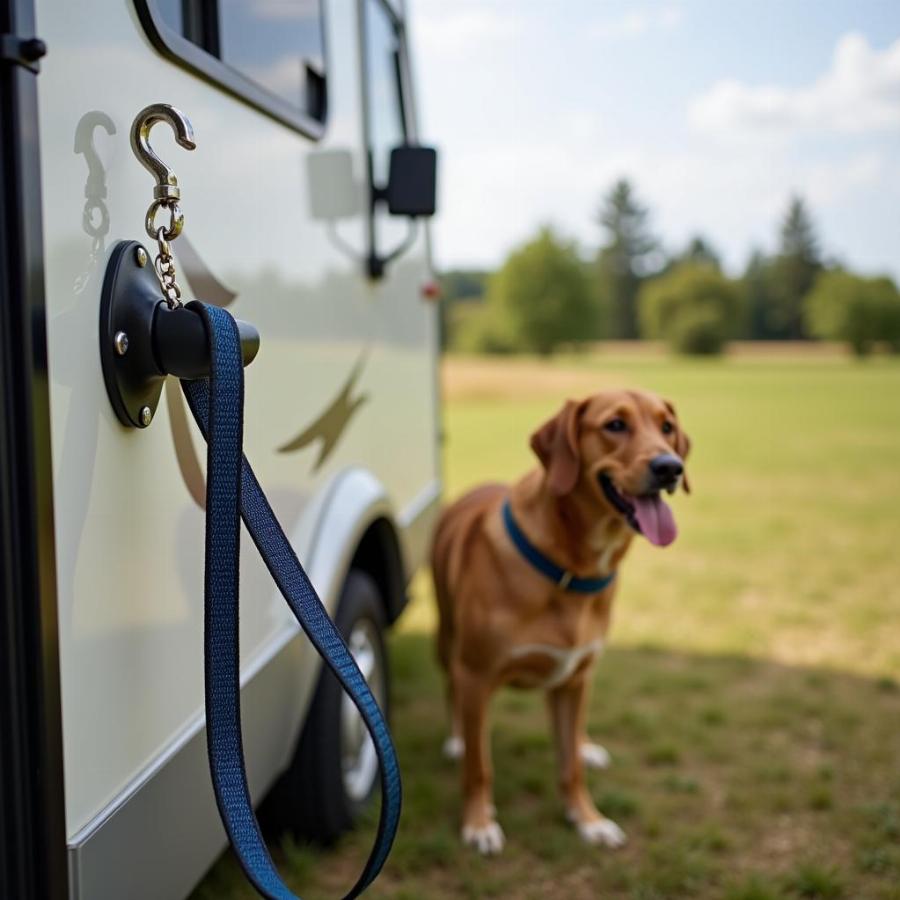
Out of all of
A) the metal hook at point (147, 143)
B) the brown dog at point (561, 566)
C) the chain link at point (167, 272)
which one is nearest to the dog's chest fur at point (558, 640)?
the brown dog at point (561, 566)

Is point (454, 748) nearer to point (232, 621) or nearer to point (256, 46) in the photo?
point (232, 621)

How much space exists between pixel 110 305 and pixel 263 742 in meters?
1.12

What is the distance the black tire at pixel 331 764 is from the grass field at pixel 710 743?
88 mm

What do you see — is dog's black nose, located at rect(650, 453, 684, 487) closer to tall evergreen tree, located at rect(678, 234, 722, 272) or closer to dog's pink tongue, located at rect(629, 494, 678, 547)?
dog's pink tongue, located at rect(629, 494, 678, 547)

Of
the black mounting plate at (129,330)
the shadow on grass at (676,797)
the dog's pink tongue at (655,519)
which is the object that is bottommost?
the shadow on grass at (676,797)

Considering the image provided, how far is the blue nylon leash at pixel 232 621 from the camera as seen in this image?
1446mm

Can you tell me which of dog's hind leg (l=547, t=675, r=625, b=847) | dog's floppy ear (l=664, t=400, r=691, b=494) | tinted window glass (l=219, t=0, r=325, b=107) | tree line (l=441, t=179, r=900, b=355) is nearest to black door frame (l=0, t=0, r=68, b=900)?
tinted window glass (l=219, t=0, r=325, b=107)

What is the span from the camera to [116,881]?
1.51 meters

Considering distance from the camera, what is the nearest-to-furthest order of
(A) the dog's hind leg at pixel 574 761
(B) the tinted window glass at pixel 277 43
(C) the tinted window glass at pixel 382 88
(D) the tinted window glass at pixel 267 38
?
(D) the tinted window glass at pixel 267 38
(B) the tinted window glass at pixel 277 43
(A) the dog's hind leg at pixel 574 761
(C) the tinted window glass at pixel 382 88

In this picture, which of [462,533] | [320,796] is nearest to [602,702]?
[462,533]

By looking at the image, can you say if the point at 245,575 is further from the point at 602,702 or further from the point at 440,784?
the point at 602,702

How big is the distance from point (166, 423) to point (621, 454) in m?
1.26

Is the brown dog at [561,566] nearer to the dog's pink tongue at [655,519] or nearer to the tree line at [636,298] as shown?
the dog's pink tongue at [655,519]

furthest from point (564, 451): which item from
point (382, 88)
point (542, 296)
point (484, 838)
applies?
point (542, 296)
